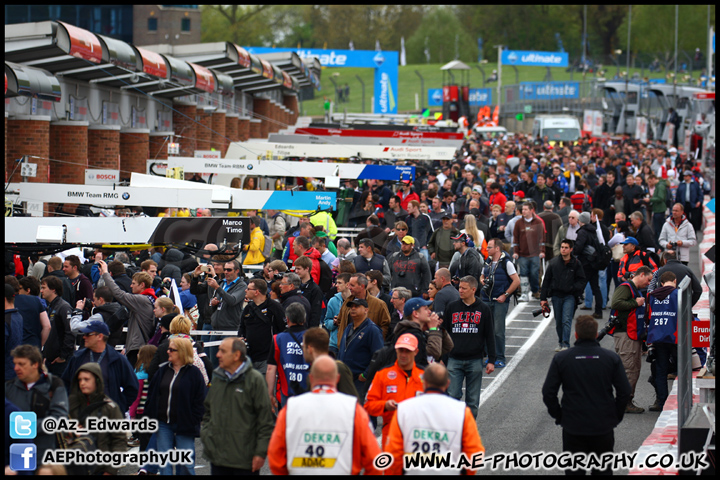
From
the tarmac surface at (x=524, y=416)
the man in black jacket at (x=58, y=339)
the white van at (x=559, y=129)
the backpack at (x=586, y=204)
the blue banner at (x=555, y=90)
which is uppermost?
the blue banner at (x=555, y=90)

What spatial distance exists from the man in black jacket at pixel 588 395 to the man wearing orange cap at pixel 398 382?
106 cm

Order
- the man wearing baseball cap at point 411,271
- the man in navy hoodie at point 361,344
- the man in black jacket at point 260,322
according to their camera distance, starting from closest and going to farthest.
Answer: the man in navy hoodie at point 361,344 < the man in black jacket at point 260,322 < the man wearing baseball cap at point 411,271

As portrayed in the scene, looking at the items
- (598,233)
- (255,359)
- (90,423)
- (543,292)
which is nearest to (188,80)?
(598,233)

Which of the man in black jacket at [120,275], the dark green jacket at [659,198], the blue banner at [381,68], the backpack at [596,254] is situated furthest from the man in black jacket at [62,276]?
the blue banner at [381,68]

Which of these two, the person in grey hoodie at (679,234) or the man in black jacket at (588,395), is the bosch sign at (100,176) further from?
the man in black jacket at (588,395)

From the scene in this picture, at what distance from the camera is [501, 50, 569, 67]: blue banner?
105 m

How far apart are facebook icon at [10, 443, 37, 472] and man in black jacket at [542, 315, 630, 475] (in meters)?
3.89

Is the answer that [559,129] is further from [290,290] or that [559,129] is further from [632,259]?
[290,290]

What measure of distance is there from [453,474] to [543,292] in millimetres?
7721

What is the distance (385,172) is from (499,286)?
23.7ft

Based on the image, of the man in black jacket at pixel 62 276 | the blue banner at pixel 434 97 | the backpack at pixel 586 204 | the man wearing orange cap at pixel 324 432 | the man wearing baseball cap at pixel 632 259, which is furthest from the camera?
the blue banner at pixel 434 97

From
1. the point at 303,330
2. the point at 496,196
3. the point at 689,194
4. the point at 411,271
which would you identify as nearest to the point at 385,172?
the point at 496,196

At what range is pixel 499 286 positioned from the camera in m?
13.4

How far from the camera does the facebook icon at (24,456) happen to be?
7.21m
